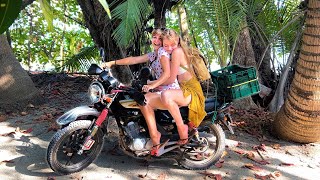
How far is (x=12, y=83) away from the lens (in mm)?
5516

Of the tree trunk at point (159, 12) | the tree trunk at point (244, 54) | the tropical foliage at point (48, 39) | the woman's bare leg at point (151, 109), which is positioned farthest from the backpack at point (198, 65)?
the tropical foliage at point (48, 39)

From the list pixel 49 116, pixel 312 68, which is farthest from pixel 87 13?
pixel 312 68

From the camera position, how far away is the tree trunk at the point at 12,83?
548cm

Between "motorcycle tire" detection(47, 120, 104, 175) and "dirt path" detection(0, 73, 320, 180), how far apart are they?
0.38 ft

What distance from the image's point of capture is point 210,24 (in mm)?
5652

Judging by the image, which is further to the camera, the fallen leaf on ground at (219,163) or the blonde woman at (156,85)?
the fallen leaf on ground at (219,163)

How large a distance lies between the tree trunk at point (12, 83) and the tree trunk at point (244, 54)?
3409 mm

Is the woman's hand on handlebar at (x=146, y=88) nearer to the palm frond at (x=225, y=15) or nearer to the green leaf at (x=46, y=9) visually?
the palm frond at (x=225, y=15)

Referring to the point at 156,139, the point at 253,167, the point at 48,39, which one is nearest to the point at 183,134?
the point at 156,139

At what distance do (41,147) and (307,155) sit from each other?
133 inches

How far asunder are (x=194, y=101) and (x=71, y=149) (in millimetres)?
1351

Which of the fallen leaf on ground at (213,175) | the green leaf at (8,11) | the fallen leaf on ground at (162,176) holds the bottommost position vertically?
the fallen leaf on ground at (213,175)

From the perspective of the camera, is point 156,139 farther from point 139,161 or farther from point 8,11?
point 8,11

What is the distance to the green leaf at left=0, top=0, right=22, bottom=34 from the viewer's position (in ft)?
2.74
